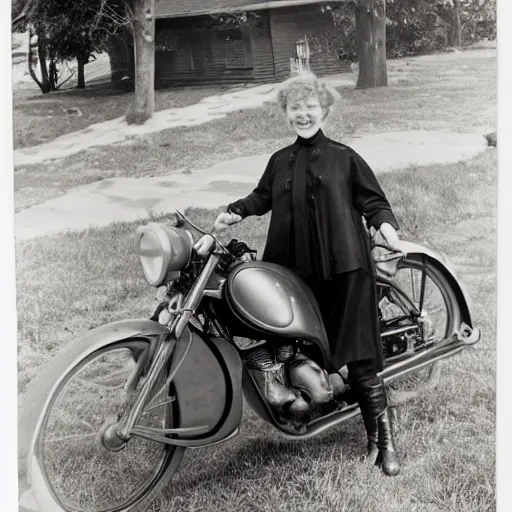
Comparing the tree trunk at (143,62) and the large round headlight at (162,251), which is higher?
the tree trunk at (143,62)

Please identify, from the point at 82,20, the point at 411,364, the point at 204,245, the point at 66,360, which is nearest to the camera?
the point at 66,360

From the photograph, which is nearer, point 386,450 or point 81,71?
point 386,450

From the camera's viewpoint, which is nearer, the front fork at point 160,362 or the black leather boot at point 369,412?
the front fork at point 160,362

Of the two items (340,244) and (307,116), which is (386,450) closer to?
(340,244)

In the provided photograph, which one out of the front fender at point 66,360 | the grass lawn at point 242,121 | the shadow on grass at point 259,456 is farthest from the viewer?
the grass lawn at point 242,121

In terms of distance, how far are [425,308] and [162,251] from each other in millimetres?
981

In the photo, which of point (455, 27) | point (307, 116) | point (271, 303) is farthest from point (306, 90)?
point (271, 303)

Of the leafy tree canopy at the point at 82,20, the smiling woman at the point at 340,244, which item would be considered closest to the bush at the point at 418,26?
the smiling woman at the point at 340,244

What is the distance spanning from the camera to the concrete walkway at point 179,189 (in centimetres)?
255

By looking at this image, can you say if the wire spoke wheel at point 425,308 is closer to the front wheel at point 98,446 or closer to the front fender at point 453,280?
the front fender at point 453,280

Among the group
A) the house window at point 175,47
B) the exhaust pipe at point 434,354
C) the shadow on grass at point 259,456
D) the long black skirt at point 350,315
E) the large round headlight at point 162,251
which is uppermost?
the house window at point 175,47

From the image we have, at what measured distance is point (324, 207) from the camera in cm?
241

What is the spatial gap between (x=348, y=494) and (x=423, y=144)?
47.7 inches

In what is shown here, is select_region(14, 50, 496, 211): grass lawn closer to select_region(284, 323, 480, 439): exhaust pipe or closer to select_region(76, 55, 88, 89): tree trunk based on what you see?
select_region(76, 55, 88, 89): tree trunk
